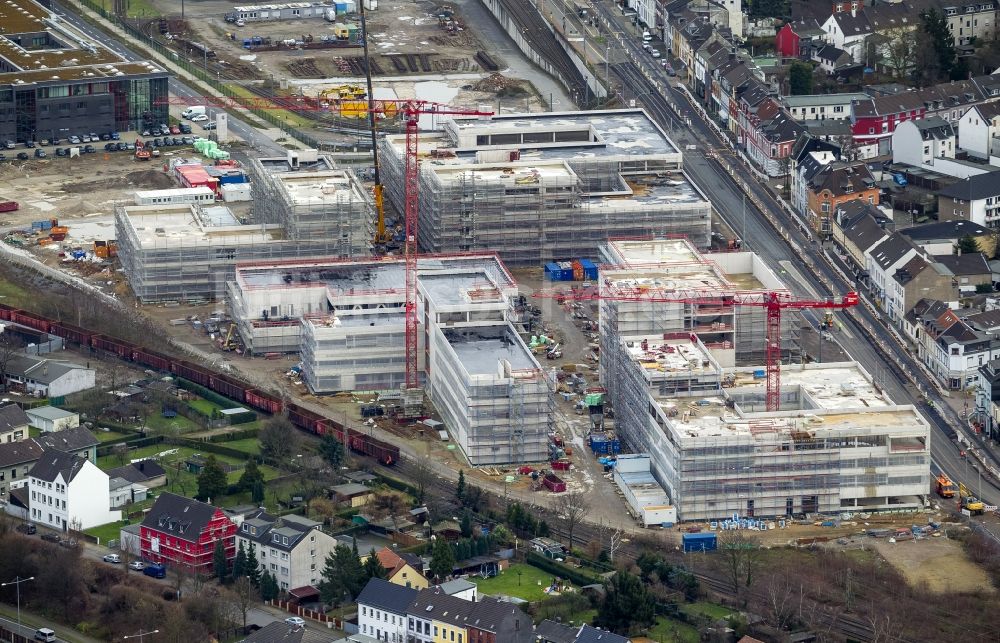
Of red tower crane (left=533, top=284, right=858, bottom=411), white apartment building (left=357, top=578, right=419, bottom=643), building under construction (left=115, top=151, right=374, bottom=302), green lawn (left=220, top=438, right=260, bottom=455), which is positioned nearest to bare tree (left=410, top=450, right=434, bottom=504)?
green lawn (left=220, top=438, right=260, bottom=455)

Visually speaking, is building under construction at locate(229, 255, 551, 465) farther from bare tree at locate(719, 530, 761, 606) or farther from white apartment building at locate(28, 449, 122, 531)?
white apartment building at locate(28, 449, 122, 531)

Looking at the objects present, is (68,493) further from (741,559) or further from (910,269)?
(910,269)

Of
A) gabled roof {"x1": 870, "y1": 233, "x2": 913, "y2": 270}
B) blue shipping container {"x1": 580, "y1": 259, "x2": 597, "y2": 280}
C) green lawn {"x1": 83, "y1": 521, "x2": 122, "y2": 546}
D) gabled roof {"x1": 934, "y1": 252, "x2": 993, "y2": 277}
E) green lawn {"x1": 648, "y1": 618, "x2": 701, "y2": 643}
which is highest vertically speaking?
gabled roof {"x1": 870, "y1": 233, "x2": 913, "y2": 270}

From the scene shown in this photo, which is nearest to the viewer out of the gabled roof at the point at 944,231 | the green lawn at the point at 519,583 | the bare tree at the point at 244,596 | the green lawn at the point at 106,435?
the bare tree at the point at 244,596

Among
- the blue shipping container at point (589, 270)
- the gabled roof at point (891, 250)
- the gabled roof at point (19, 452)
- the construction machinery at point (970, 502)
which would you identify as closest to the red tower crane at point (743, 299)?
the gabled roof at point (891, 250)

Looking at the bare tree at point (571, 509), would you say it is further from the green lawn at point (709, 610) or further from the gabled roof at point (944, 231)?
the gabled roof at point (944, 231)
